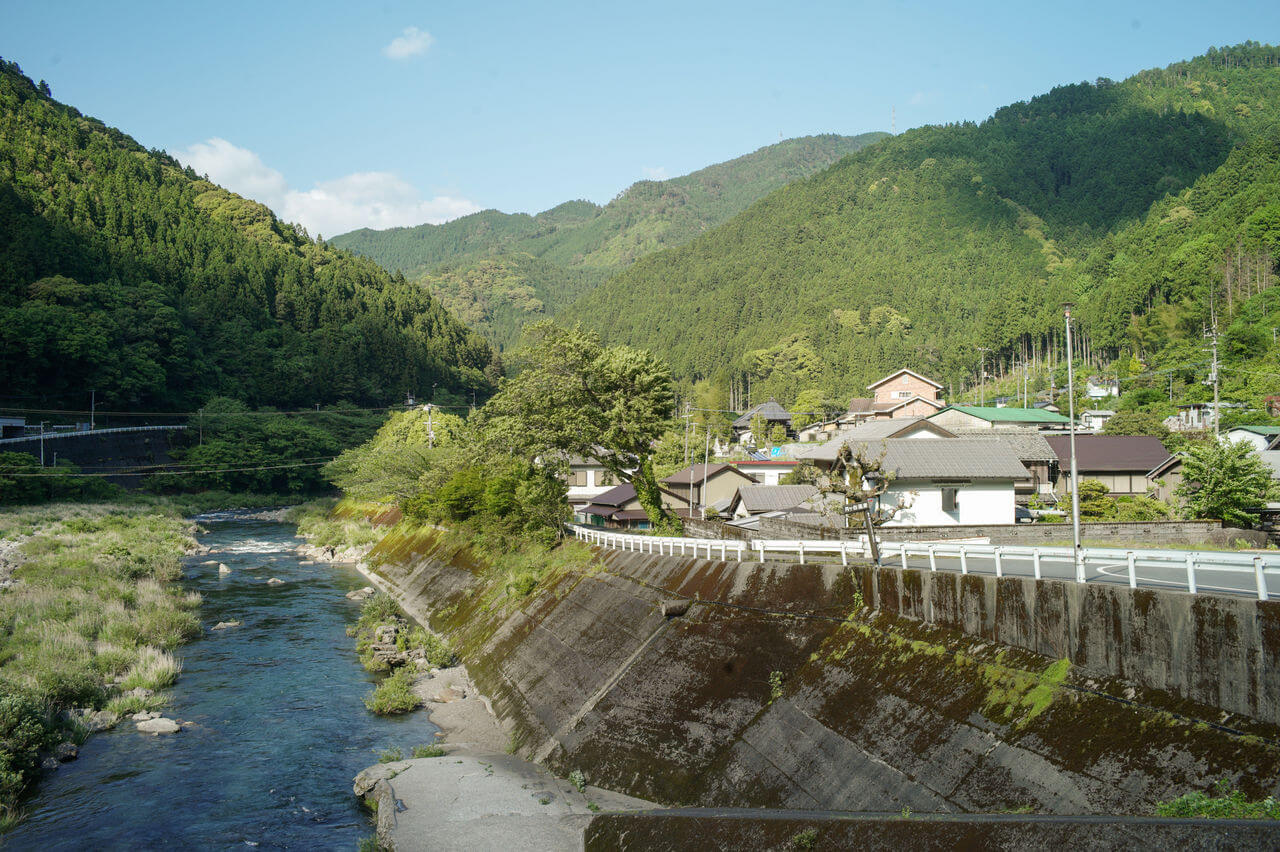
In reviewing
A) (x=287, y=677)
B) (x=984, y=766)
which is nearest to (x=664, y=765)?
(x=984, y=766)

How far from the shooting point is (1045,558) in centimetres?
1731

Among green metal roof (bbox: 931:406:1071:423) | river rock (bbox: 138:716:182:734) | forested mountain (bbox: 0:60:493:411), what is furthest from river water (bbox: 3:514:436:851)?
forested mountain (bbox: 0:60:493:411)

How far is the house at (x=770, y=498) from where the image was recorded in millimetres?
46875

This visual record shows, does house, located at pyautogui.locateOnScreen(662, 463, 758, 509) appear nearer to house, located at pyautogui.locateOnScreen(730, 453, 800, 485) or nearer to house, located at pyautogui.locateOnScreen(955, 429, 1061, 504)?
house, located at pyautogui.locateOnScreen(730, 453, 800, 485)

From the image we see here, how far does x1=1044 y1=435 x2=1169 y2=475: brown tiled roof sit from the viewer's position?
1870 inches

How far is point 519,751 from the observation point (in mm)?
21469

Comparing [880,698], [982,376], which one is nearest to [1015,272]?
[982,376]

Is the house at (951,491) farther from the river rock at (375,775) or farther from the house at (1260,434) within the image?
the river rock at (375,775)

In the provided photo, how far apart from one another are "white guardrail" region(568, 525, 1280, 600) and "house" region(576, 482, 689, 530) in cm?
1795

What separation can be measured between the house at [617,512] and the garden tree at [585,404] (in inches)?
445

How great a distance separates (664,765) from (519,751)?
5.93 m

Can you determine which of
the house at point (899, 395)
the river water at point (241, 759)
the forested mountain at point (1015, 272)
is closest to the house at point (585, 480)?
the river water at point (241, 759)

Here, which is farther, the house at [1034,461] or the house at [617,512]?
the house at [617,512]

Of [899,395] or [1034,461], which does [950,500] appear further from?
[899,395]
